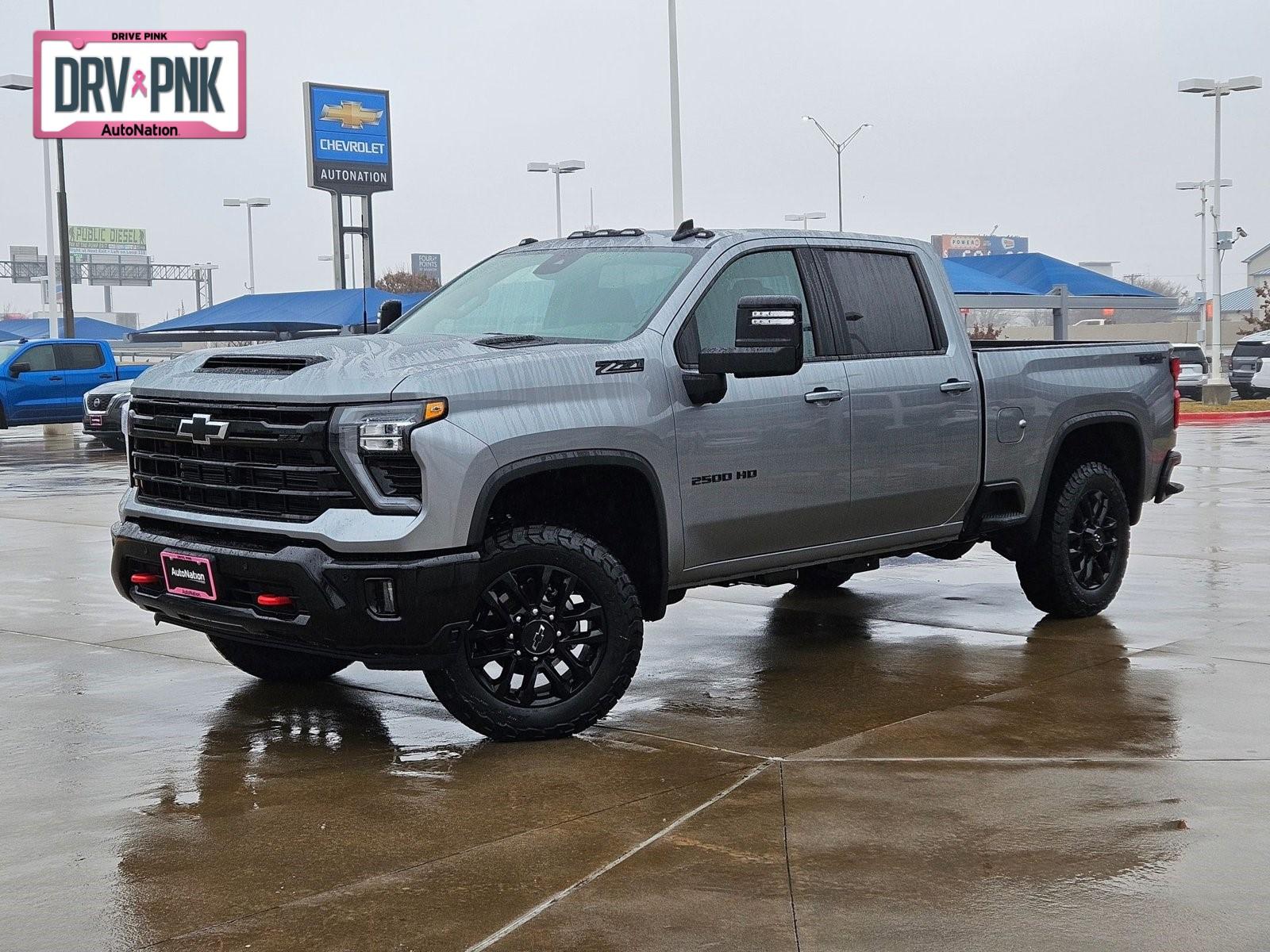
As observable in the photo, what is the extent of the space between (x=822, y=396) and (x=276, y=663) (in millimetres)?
2861

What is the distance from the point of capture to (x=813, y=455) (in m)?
7.10

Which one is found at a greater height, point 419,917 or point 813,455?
point 813,455

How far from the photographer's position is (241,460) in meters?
6.10

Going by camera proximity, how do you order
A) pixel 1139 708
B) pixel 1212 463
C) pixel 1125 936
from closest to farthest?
pixel 1125 936
pixel 1139 708
pixel 1212 463

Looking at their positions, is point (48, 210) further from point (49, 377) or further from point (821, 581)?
point (821, 581)

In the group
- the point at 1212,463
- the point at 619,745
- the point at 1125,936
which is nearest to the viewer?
the point at 1125,936

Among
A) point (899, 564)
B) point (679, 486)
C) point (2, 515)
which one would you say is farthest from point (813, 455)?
point (2, 515)

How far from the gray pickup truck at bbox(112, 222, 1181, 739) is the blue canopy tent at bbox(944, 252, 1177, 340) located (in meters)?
27.3

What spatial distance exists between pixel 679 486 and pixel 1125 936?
9.47 feet

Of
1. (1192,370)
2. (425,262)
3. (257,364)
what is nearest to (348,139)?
(1192,370)

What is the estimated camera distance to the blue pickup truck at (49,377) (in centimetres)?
2847

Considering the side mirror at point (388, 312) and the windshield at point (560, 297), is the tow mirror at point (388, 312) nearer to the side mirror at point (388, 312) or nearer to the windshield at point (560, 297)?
the side mirror at point (388, 312)

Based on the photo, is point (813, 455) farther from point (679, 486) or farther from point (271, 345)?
point (271, 345)

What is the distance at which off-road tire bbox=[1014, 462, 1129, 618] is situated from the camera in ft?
28.4
